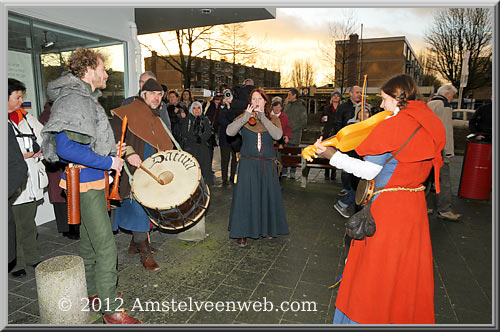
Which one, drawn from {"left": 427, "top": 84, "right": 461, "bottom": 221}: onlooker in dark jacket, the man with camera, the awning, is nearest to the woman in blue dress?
the man with camera

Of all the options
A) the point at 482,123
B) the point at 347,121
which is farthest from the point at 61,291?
the point at 482,123

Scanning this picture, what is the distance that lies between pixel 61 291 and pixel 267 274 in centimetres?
210

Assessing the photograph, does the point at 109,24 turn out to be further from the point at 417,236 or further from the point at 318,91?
the point at 318,91

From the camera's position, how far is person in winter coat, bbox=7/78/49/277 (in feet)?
12.6

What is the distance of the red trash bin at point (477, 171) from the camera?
6.78m

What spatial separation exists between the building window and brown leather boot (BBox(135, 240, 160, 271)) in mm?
2570

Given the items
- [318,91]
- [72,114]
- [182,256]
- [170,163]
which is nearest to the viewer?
[72,114]

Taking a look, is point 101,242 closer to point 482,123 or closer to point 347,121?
point 347,121

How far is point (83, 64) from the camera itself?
2.67m

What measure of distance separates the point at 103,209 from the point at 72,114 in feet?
2.77

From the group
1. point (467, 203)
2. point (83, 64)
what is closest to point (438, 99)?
point (467, 203)

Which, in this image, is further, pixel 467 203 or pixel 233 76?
pixel 233 76

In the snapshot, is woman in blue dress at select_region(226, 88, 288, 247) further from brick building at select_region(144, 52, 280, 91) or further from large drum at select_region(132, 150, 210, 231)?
brick building at select_region(144, 52, 280, 91)

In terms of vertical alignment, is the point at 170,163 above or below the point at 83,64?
below
